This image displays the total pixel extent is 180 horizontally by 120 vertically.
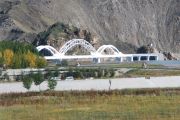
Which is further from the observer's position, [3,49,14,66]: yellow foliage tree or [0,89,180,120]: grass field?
[3,49,14,66]: yellow foliage tree

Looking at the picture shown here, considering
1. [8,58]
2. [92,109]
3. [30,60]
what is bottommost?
[92,109]

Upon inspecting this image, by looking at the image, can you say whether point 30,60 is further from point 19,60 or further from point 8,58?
point 8,58

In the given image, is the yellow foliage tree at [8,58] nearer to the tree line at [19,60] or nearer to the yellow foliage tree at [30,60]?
the tree line at [19,60]

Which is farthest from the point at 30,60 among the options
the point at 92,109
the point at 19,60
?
the point at 92,109

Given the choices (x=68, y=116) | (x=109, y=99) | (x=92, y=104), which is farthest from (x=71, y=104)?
(x=68, y=116)

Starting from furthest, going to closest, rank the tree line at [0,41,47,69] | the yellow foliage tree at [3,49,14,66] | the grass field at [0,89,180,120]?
1. the yellow foliage tree at [3,49,14,66]
2. the tree line at [0,41,47,69]
3. the grass field at [0,89,180,120]

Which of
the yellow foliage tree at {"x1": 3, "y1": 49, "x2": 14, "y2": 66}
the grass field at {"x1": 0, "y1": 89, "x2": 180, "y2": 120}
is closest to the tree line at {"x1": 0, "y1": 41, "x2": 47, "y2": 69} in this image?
the yellow foliage tree at {"x1": 3, "y1": 49, "x2": 14, "y2": 66}

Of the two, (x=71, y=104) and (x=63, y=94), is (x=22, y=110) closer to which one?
(x=71, y=104)

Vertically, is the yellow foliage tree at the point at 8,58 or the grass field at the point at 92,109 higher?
the yellow foliage tree at the point at 8,58

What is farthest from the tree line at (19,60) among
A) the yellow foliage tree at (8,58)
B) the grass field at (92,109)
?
the grass field at (92,109)

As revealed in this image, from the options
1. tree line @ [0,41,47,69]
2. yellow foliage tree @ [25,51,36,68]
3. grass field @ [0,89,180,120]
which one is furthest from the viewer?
yellow foliage tree @ [25,51,36,68]

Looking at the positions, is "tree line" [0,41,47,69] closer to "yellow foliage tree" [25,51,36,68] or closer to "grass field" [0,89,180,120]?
"yellow foliage tree" [25,51,36,68]

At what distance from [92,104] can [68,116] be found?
869 cm

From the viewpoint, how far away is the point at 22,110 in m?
40.8
